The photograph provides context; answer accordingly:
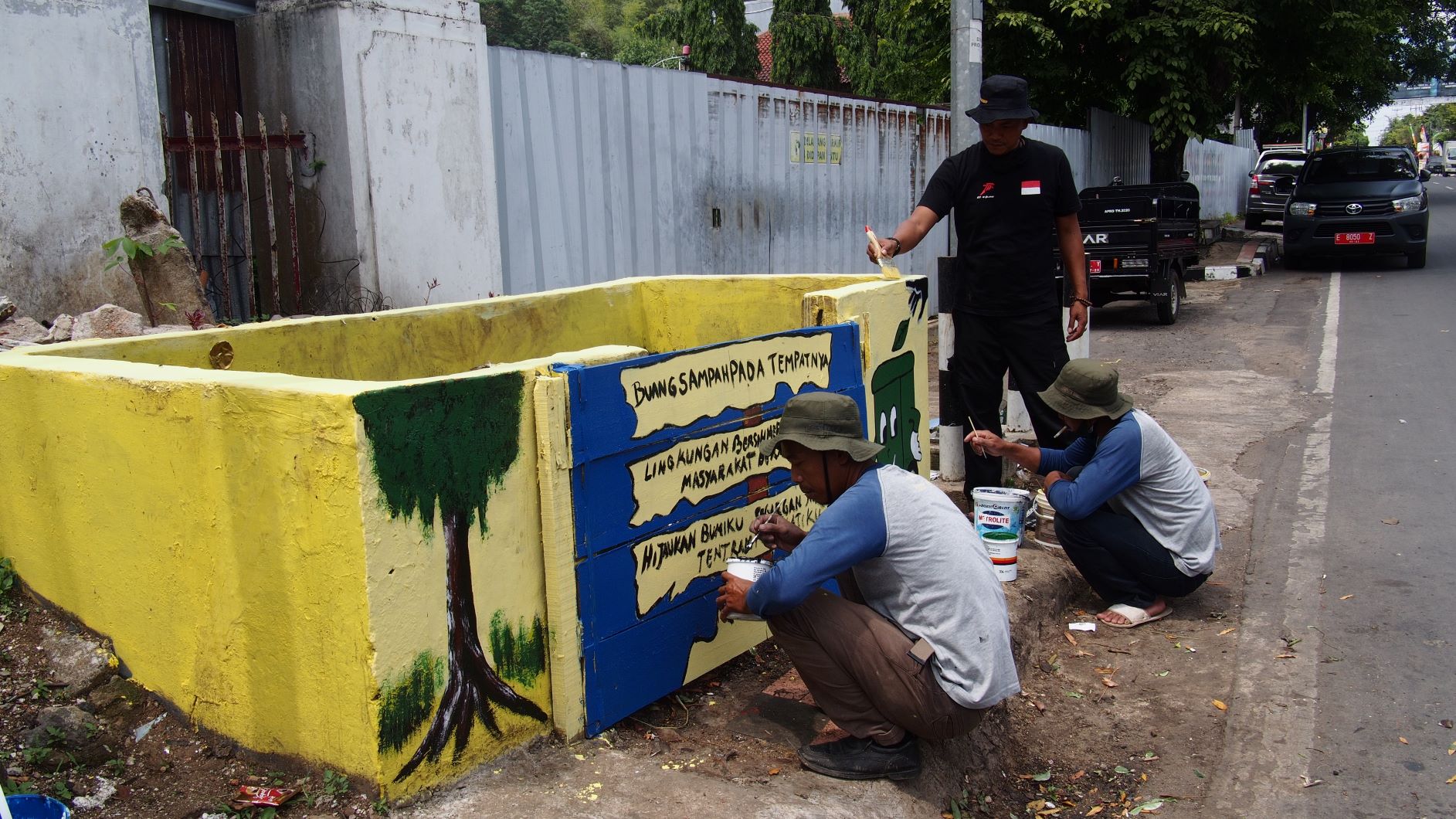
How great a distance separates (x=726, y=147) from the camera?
9.62m

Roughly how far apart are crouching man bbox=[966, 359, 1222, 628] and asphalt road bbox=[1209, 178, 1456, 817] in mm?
416

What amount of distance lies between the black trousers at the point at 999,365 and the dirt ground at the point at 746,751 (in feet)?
3.19

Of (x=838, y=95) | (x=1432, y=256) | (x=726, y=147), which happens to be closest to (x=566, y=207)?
A: (x=726, y=147)

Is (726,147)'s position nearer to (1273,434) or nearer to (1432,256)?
(1273,434)

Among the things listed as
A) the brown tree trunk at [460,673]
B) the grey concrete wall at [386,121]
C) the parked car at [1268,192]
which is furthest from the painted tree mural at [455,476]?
the parked car at [1268,192]

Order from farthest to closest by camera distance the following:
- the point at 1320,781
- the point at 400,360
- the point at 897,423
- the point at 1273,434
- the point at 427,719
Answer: the point at 1273,434, the point at 897,423, the point at 400,360, the point at 1320,781, the point at 427,719

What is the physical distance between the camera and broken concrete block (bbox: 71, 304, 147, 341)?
199 inches

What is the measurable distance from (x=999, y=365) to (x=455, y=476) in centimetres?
333

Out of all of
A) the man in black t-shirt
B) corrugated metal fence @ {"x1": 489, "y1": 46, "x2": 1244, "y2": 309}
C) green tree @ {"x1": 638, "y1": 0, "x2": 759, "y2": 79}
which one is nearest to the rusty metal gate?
corrugated metal fence @ {"x1": 489, "y1": 46, "x2": 1244, "y2": 309}

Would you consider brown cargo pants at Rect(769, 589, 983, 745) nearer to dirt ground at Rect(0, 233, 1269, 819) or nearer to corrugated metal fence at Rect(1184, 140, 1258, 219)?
dirt ground at Rect(0, 233, 1269, 819)

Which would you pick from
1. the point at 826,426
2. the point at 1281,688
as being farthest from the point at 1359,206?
the point at 826,426

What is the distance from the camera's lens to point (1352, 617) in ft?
15.6

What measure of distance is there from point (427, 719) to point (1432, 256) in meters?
21.1

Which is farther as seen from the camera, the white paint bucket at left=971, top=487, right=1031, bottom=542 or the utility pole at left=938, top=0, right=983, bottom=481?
the utility pole at left=938, top=0, right=983, bottom=481
